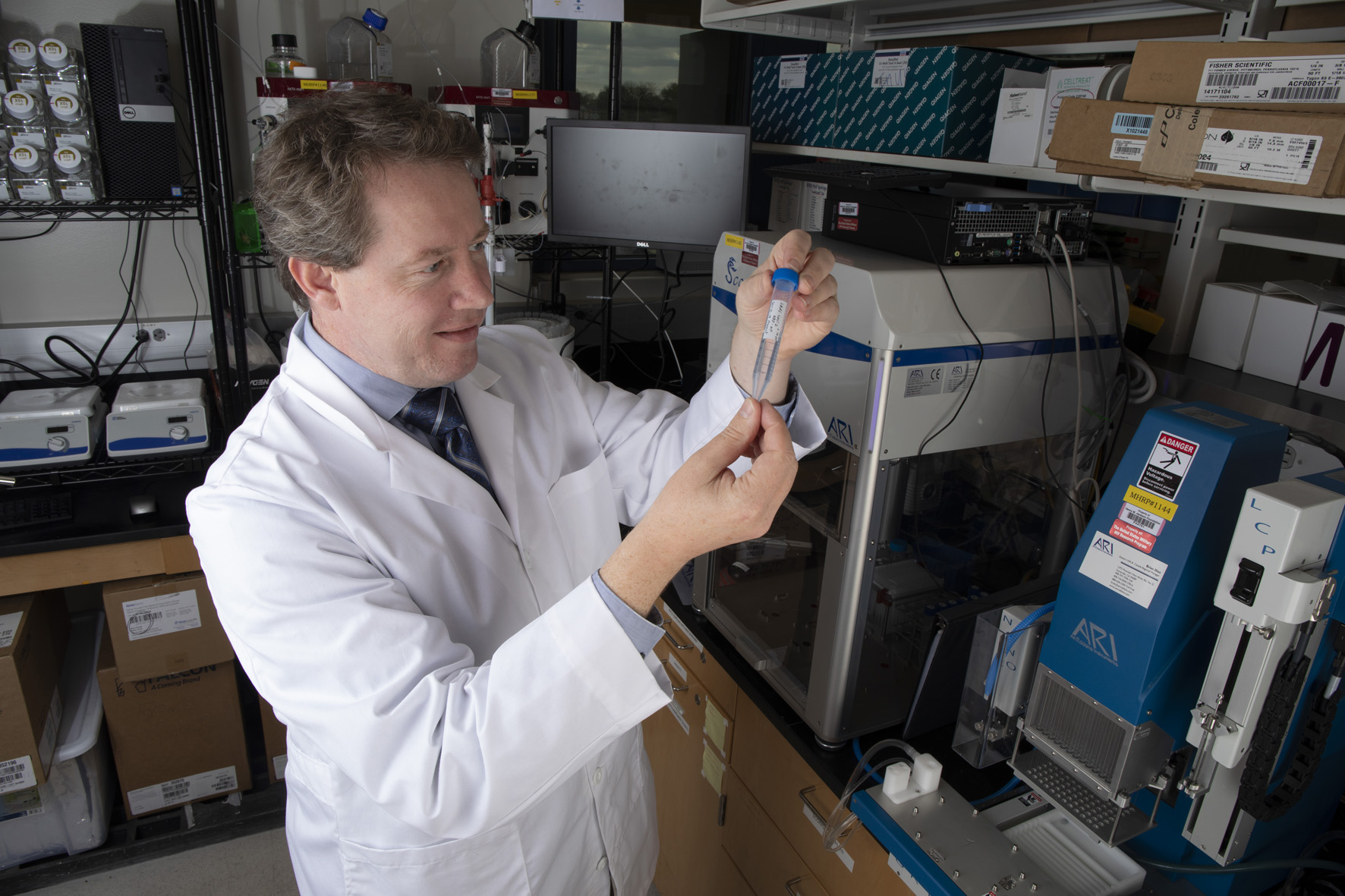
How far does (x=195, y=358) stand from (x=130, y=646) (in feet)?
3.10

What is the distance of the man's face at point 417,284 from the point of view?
0.93 meters

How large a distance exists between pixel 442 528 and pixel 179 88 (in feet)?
6.72

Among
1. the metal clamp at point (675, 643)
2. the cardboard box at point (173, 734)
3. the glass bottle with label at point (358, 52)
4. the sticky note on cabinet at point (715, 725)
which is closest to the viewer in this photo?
the sticky note on cabinet at point (715, 725)

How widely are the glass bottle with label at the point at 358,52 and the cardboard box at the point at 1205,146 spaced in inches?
80.1

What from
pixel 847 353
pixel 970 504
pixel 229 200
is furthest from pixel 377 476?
pixel 229 200

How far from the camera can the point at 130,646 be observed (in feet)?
6.80

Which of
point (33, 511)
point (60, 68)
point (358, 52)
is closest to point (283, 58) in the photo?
point (358, 52)

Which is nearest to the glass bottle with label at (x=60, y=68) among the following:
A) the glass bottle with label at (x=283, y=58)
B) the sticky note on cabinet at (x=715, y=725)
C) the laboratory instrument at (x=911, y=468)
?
the glass bottle with label at (x=283, y=58)

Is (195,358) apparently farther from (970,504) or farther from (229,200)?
(970,504)

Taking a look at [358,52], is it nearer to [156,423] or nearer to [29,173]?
[29,173]

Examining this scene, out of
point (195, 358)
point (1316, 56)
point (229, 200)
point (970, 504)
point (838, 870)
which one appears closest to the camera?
point (1316, 56)

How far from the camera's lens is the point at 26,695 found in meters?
1.90

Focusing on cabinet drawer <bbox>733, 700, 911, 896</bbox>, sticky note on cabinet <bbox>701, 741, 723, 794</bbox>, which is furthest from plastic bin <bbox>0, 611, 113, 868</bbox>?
cabinet drawer <bbox>733, 700, 911, 896</bbox>

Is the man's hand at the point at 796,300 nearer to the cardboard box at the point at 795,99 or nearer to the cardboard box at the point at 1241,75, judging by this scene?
the cardboard box at the point at 1241,75
